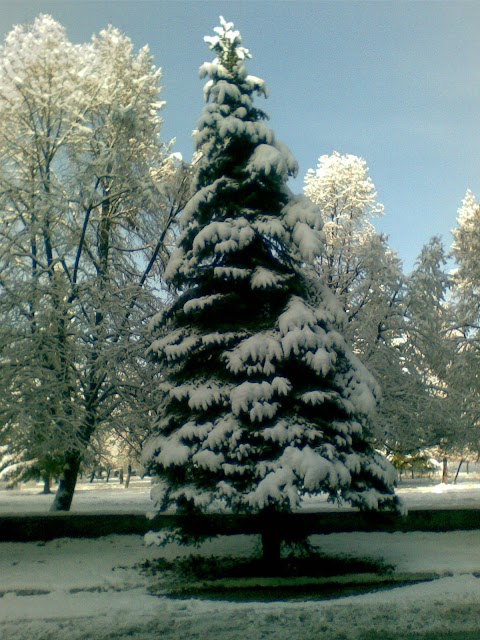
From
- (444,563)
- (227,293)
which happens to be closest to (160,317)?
(227,293)

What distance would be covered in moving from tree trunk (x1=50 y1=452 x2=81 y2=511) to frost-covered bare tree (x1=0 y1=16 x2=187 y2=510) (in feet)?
0.09

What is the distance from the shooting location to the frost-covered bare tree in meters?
13.2

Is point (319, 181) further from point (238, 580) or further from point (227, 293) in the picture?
point (238, 580)

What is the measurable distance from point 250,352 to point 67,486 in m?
7.84

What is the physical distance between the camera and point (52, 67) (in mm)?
15023

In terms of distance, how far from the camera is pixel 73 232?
15516 millimetres

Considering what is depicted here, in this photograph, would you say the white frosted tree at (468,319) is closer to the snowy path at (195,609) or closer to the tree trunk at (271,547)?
the snowy path at (195,609)

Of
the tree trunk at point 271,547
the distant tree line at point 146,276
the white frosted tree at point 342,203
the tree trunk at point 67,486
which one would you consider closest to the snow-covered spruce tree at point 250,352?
the distant tree line at point 146,276

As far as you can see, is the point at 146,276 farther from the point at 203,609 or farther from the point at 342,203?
the point at 203,609

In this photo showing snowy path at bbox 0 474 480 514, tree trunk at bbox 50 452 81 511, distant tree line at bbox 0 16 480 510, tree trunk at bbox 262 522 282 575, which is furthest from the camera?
snowy path at bbox 0 474 480 514

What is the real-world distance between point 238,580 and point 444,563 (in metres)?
3.83

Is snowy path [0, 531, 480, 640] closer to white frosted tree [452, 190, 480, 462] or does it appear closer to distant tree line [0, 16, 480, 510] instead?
distant tree line [0, 16, 480, 510]

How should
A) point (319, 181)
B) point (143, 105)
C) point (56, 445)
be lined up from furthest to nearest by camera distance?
point (319, 181)
point (143, 105)
point (56, 445)

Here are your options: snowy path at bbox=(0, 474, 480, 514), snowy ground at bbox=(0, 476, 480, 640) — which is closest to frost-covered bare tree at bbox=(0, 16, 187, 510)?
snowy path at bbox=(0, 474, 480, 514)
